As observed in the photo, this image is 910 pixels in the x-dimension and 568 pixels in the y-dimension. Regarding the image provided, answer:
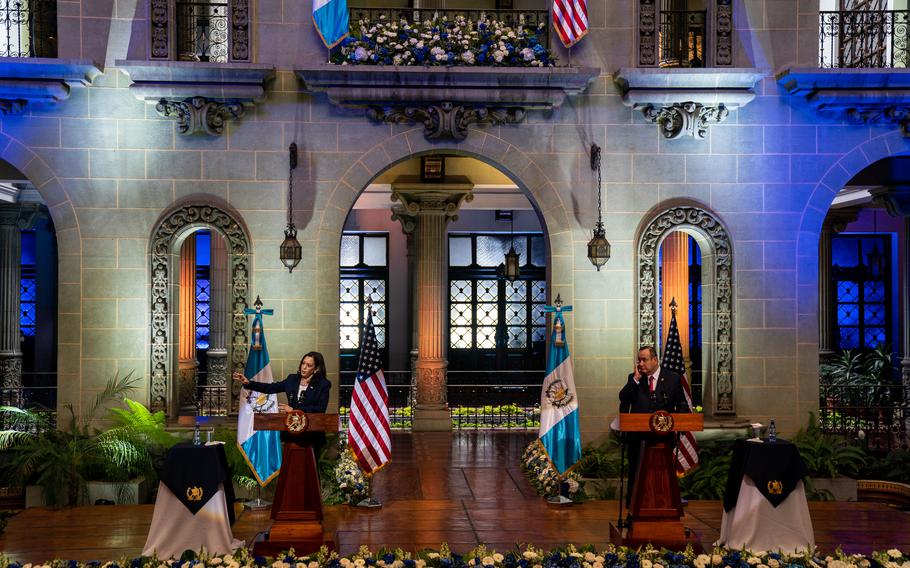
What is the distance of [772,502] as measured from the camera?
984cm

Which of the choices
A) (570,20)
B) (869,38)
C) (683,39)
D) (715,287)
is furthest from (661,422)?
(869,38)

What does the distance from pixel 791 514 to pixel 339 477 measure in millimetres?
5709

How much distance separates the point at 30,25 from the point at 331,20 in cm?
451

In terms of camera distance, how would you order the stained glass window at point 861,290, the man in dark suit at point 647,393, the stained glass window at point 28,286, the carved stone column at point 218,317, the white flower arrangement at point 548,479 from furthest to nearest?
the stained glass window at point 28,286
the stained glass window at point 861,290
the carved stone column at point 218,317
the white flower arrangement at point 548,479
the man in dark suit at point 647,393

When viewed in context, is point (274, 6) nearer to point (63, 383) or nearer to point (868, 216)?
point (63, 383)

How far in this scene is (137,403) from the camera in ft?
44.9

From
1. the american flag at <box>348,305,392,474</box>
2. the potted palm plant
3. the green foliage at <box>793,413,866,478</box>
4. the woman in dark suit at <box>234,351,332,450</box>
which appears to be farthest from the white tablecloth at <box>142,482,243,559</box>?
the green foliage at <box>793,413,866,478</box>

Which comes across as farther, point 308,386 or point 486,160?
point 486,160

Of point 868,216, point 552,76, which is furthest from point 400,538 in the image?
point 868,216

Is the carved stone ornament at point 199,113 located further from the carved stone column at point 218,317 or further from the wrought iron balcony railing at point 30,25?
the carved stone column at point 218,317

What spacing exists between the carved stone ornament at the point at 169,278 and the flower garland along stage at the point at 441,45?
3.00 m

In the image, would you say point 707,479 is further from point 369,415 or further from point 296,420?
point 296,420

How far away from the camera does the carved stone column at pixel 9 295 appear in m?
22.3

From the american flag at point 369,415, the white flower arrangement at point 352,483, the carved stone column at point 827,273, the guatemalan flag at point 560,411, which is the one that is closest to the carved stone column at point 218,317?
the white flower arrangement at point 352,483
